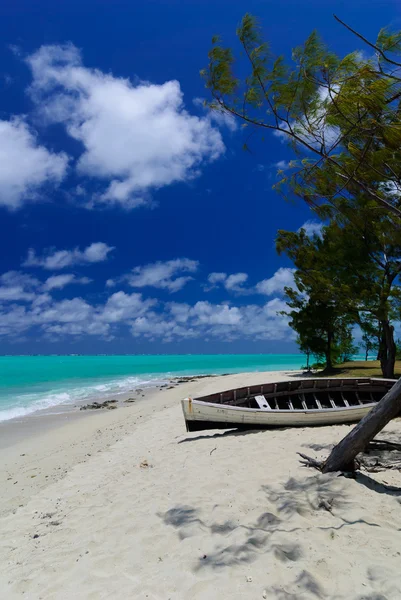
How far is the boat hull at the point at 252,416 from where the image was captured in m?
8.55

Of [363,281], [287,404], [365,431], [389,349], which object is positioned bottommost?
[287,404]

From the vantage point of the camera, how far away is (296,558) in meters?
3.40

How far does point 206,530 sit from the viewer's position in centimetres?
409

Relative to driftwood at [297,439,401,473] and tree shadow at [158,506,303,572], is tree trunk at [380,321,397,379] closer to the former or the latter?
driftwood at [297,439,401,473]

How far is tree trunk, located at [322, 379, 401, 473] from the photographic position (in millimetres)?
4777

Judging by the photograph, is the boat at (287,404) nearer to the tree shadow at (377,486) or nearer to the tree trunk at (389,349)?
the tree shadow at (377,486)

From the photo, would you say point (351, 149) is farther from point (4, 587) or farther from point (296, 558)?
point (4, 587)

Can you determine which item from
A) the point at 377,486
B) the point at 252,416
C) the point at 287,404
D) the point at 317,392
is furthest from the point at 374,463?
the point at 317,392

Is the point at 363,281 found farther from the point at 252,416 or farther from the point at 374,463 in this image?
the point at 374,463

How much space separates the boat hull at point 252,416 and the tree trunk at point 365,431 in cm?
333

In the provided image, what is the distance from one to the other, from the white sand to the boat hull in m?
1.03

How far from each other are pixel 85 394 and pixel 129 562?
81.5ft

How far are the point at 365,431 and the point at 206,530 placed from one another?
2512mm

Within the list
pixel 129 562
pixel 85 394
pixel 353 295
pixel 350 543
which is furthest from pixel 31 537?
pixel 85 394
